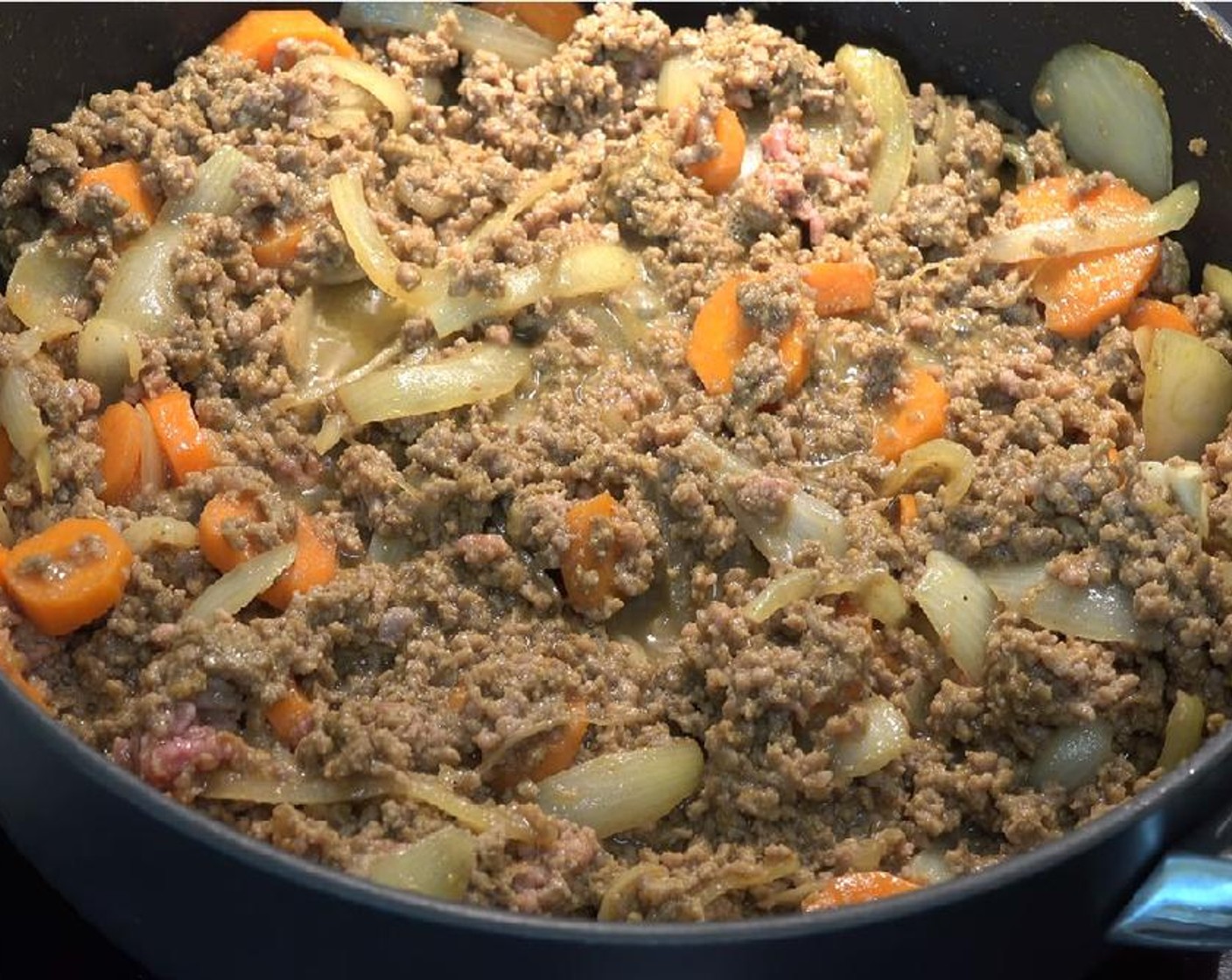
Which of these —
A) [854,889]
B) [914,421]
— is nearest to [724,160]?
[914,421]

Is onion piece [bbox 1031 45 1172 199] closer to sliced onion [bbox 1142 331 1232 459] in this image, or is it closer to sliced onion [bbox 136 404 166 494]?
sliced onion [bbox 1142 331 1232 459]

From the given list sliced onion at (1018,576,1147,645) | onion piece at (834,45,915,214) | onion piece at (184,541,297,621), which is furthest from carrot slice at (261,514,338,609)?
onion piece at (834,45,915,214)

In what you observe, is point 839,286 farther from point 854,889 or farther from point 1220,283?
point 854,889

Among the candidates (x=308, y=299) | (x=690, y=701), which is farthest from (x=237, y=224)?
(x=690, y=701)

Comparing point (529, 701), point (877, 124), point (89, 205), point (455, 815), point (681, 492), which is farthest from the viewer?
point (877, 124)

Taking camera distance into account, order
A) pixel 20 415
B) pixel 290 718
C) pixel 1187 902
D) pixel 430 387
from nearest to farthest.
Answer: pixel 1187 902 → pixel 290 718 → pixel 20 415 → pixel 430 387

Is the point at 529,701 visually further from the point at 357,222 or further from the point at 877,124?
the point at 877,124

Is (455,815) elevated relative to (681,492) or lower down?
lower down
